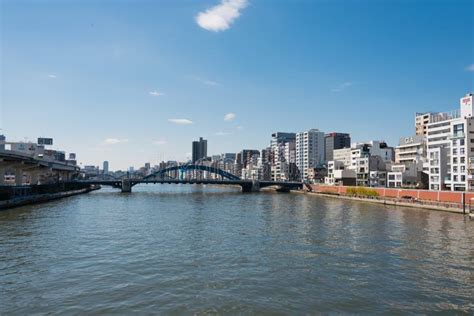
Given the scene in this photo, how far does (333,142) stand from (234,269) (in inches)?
5213

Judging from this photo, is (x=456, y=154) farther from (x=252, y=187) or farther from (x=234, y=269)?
(x=252, y=187)

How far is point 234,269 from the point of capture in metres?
18.4

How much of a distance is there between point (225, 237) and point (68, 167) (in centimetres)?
9304

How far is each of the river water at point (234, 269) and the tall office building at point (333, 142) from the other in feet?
367

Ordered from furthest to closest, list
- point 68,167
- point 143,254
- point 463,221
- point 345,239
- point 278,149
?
point 278,149 → point 68,167 → point 463,221 → point 345,239 → point 143,254

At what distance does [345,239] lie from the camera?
→ 27.0 metres

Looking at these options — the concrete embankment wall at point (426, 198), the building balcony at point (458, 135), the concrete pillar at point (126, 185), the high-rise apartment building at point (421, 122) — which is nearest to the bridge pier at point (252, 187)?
the concrete pillar at point (126, 185)

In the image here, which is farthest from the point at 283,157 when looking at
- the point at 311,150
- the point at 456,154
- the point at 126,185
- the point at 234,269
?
the point at 234,269

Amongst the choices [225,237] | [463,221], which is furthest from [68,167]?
[463,221]

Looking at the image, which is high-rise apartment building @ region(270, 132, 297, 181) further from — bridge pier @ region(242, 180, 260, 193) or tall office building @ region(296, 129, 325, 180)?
bridge pier @ region(242, 180, 260, 193)

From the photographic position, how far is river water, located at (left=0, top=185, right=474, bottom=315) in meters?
13.8

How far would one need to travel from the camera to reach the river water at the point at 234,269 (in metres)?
13.8

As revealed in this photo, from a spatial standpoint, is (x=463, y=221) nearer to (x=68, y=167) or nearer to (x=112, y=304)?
(x=112, y=304)

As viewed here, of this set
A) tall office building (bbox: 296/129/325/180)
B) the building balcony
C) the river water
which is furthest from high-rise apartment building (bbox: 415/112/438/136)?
the river water
